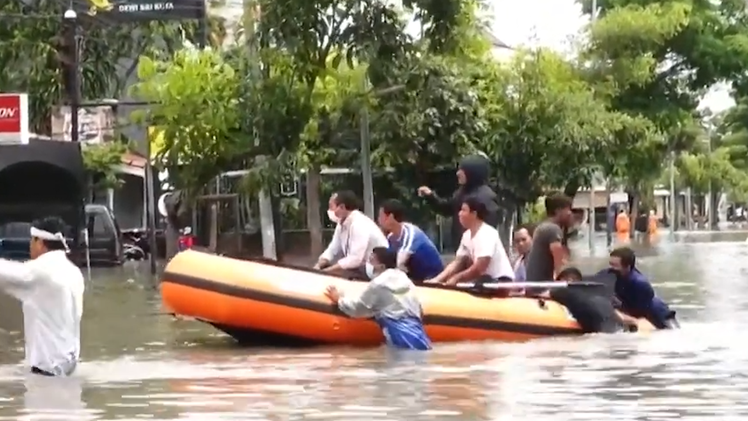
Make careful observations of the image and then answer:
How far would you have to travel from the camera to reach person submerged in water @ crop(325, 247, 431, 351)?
15688mm

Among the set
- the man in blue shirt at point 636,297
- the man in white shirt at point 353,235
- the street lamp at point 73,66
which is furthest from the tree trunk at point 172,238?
the man in blue shirt at point 636,297

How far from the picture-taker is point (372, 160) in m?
38.2

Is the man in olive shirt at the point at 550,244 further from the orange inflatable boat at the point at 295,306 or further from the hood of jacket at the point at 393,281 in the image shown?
the hood of jacket at the point at 393,281

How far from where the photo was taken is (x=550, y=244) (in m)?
16.8

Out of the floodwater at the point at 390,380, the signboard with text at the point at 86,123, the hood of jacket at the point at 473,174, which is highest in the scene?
the signboard with text at the point at 86,123

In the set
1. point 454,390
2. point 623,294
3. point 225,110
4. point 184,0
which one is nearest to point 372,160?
point 225,110

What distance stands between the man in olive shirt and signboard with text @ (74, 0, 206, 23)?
45.3ft

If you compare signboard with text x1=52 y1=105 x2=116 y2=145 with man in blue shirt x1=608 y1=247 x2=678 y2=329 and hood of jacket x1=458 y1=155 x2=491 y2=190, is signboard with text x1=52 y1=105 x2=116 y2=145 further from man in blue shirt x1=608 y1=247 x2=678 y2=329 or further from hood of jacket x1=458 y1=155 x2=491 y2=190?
man in blue shirt x1=608 y1=247 x2=678 y2=329

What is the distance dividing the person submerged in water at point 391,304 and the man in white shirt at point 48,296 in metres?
3.31

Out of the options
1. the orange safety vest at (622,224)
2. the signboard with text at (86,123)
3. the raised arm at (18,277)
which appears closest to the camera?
the raised arm at (18,277)

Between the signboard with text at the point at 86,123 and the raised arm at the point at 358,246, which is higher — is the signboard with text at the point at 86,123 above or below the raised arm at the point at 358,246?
above

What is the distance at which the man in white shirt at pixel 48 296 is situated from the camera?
1283 centimetres

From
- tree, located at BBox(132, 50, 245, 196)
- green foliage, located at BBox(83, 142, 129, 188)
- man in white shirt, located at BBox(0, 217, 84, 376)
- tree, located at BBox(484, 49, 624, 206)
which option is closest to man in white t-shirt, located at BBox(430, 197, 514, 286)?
man in white shirt, located at BBox(0, 217, 84, 376)

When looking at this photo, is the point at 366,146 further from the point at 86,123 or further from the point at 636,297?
the point at 636,297
